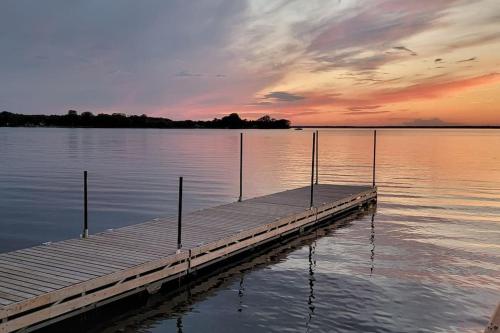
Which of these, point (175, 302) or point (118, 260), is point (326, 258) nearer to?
point (175, 302)

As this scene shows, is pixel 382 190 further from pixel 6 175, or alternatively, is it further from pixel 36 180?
pixel 6 175

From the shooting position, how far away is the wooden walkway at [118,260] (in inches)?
312

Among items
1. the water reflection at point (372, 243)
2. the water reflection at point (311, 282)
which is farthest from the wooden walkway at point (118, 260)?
the water reflection at point (372, 243)

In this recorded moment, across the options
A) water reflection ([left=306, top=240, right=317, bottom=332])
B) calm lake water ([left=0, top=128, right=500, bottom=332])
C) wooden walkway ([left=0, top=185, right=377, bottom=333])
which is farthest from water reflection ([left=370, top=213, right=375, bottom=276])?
wooden walkway ([left=0, top=185, right=377, bottom=333])

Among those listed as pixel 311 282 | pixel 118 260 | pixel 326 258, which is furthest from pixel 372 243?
pixel 118 260

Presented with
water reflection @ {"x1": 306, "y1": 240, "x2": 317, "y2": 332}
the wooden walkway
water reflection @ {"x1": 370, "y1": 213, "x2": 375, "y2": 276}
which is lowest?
water reflection @ {"x1": 306, "y1": 240, "x2": 317, "y2": 332}

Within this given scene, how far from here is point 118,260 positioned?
10273 mm

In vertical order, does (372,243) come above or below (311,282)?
above

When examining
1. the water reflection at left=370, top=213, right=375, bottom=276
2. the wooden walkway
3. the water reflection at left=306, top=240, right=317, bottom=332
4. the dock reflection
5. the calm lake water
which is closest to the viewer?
the wooden walkway

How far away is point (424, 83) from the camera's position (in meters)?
47.9

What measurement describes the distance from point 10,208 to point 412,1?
24.5 m

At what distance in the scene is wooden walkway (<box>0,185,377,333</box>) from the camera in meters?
7.93

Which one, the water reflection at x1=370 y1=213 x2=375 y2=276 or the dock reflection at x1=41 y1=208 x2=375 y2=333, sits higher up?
the water reflection at x1=370 y1=213 x2=375 y2=276

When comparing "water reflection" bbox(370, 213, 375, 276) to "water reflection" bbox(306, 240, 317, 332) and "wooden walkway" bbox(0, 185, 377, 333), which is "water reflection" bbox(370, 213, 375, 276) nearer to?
"water reflection" bbox(306, 240, 317, 332)
